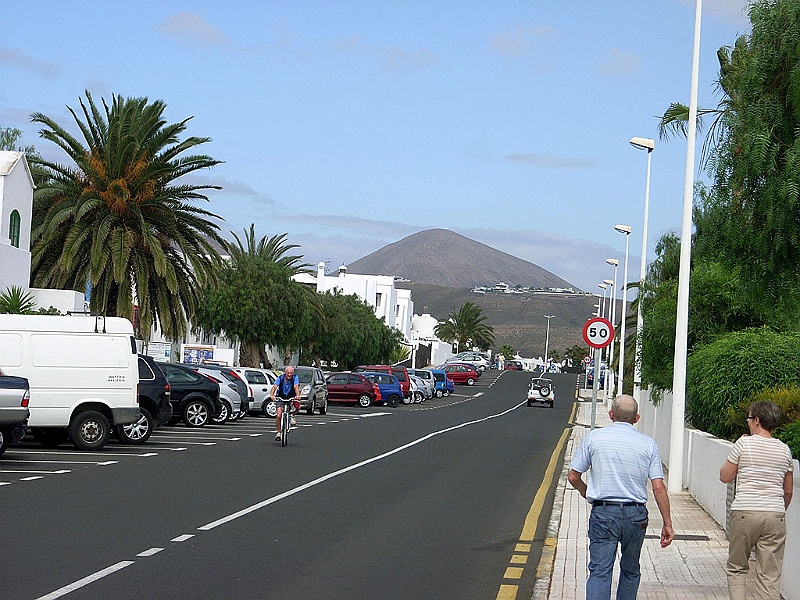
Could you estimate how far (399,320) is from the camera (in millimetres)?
131750

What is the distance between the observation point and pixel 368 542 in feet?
38.5

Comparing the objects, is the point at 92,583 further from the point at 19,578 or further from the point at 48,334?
the point at 48,334

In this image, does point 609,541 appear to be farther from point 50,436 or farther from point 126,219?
point 126,219

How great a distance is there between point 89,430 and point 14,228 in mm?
14080

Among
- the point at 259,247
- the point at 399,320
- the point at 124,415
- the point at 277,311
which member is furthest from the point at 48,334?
the point at 399,320

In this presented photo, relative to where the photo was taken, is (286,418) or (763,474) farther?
(286,418)

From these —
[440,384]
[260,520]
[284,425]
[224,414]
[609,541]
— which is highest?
[609,541]

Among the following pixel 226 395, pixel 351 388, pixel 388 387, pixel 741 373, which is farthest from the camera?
pixel 388 387

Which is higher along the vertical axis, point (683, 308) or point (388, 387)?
point (683, 308)

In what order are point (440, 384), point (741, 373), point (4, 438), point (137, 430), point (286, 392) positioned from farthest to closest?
1. point (440, 384)
2. point (286, 392)
3. point (137, 430)
4. point (4, 438)
5. point (741, 373)

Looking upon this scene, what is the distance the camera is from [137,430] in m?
23.3

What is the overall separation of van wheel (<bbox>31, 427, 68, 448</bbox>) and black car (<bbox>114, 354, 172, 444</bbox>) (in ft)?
3.81

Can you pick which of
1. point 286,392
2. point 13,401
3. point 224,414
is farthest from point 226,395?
point 13,401

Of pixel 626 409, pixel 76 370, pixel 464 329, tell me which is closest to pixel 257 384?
pixel 76 370
